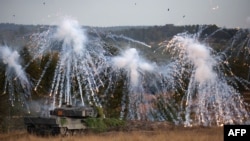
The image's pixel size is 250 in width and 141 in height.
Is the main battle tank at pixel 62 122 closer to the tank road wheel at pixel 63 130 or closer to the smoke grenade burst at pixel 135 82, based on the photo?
the tank road wheel at pixel 63 130

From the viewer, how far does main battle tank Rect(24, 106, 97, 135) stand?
2861cm

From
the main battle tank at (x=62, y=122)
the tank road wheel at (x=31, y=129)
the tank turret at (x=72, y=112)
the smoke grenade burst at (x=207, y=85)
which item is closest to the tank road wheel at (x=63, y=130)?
the main battle tank at (x=62, y=122)

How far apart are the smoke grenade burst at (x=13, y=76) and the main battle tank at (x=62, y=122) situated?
1517cm

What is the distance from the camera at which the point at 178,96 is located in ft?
155

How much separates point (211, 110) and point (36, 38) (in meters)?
19.3

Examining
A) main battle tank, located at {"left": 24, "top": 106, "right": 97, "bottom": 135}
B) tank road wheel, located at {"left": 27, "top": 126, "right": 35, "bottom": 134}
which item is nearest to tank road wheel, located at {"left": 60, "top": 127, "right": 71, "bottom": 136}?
main battle tank, located at {"left": 24, "top": 106, "right": 97, "bottom": 135}

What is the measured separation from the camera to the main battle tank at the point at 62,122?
28.6m

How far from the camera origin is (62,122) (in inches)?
1138

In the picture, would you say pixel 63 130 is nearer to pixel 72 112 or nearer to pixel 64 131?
pixel 64 131

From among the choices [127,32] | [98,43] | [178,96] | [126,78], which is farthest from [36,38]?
[127,32]

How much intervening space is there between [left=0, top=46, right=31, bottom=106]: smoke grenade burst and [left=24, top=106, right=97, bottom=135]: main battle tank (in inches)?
597

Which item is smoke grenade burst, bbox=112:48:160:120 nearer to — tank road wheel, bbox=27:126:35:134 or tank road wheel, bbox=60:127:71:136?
tank road wheel, bbox=60:127:71:136

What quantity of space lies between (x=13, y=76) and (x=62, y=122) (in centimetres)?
1954

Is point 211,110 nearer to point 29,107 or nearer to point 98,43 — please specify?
point 98,43
